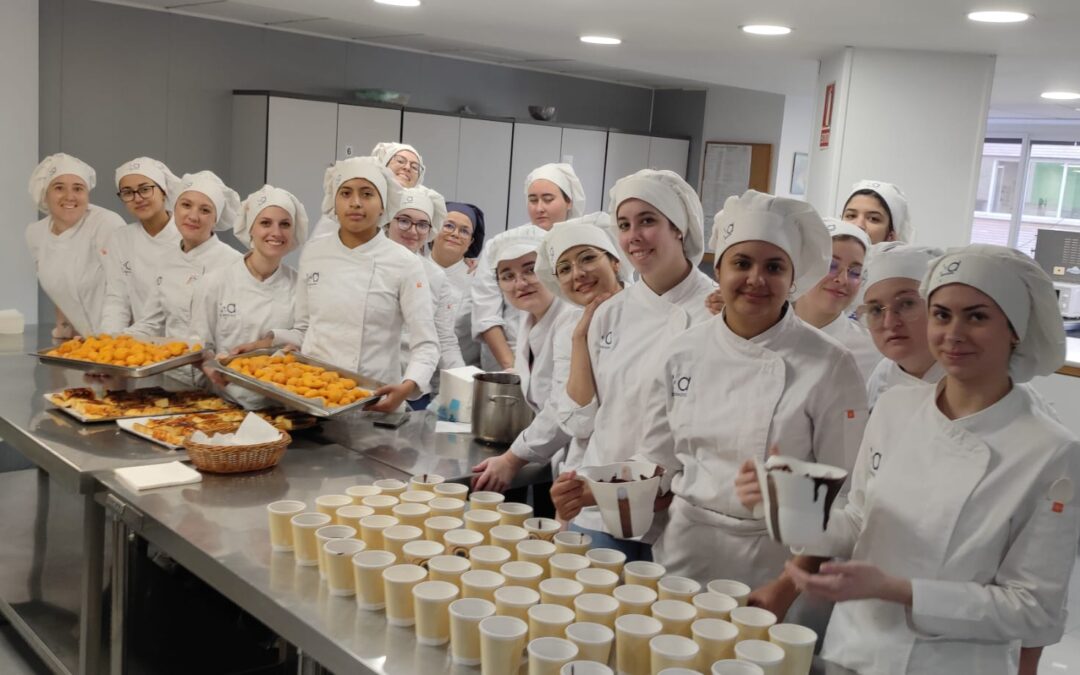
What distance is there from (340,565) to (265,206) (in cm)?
204

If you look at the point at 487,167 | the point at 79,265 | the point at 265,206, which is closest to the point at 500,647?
the point at 265,206

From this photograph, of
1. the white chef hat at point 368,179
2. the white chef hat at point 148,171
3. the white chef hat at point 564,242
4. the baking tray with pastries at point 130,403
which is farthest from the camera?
the white chef hat at point 148,171

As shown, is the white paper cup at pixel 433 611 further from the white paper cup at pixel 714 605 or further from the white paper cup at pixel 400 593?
the white paper cup at pixel 714 605

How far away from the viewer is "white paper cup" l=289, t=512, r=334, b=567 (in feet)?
6.22

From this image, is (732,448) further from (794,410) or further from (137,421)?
(137,421)

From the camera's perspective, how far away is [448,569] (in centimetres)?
168

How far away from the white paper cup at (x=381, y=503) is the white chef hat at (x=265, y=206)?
1.76 meters

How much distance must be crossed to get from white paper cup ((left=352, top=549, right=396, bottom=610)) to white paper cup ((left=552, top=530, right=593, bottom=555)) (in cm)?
32

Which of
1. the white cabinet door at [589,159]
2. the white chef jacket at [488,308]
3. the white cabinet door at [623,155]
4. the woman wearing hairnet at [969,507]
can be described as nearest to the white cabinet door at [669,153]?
the white cabinet door at [623,155]

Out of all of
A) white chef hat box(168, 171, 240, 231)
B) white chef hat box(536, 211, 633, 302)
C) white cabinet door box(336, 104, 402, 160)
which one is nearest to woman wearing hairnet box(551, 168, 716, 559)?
white chef hat box(536, 211, 633, 302)

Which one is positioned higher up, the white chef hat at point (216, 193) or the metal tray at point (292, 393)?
the white chef hat at point (216, 193)

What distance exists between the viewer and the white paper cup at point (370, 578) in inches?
67.0

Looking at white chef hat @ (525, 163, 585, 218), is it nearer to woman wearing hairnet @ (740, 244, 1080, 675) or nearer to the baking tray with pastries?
the baking tray with pastries

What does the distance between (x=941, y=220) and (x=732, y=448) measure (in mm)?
2734
